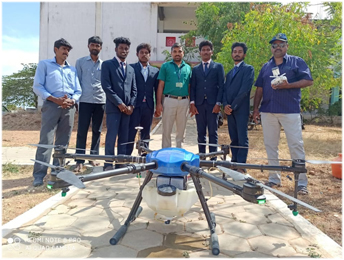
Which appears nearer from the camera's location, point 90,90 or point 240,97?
point 240,97

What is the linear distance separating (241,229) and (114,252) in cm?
130

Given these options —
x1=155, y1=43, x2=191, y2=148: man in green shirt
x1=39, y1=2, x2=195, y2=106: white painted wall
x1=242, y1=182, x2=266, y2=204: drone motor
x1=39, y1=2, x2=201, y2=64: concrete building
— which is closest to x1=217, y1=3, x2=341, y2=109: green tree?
x1=155, y1=43, x2=191, y2=148: man in green shirt

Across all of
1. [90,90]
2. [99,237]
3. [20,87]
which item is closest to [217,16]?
[90,90]

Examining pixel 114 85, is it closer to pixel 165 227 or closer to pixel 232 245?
pixel 165 227

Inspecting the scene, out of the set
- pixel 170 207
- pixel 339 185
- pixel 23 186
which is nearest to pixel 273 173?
pixel 339 185

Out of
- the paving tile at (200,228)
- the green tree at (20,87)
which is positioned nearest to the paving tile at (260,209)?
the paving tile at (200,228)

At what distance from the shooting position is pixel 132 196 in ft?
13.0

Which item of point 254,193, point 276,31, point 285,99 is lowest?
point 254,193

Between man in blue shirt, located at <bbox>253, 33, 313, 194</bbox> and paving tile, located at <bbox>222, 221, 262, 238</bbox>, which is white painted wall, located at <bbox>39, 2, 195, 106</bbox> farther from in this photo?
paving tile, located at <bbox>222, 221, 262, 238</bbox>

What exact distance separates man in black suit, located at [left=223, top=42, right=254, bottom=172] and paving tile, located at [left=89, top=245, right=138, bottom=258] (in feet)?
9.35

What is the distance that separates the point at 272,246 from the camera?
2637 mm

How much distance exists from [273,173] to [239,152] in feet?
2.09

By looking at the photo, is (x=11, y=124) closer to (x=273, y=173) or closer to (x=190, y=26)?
(x=190, y=26)

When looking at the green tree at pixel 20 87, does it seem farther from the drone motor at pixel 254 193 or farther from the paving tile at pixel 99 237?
the drone motor at pixel 254 193
